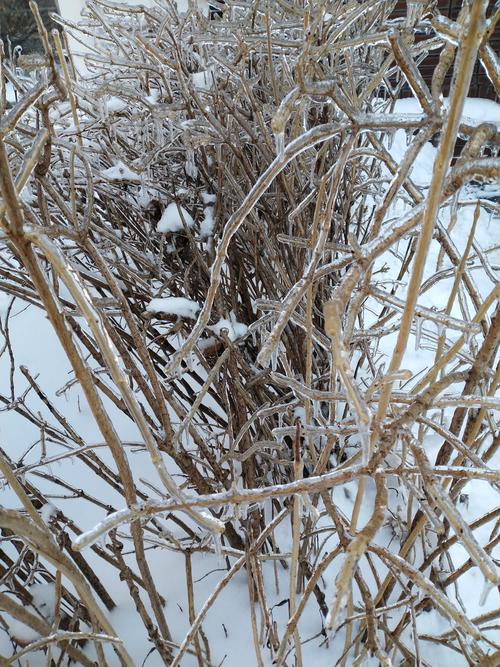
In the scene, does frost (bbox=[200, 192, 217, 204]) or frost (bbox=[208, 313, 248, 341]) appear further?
frost (bbox=[200, 192, 217, 204])

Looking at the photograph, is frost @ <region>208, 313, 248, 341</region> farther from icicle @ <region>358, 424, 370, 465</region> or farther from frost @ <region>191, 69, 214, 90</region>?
icicle @ <region>358, 424, 370, 465</region>

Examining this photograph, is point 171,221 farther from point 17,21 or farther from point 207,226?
point 17,21

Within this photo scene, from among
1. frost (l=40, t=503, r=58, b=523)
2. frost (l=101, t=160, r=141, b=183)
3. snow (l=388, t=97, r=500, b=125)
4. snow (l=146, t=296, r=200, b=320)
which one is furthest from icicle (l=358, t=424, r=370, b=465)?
snow (l=388, t=97, r=500, b=125)

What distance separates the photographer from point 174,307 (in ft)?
4.01

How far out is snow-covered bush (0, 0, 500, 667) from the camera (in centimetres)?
48

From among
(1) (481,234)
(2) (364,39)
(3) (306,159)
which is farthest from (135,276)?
(1) (481,234)

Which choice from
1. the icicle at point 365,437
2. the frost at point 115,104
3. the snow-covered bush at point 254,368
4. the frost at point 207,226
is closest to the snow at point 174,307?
the snow-covered bush at point 254,368

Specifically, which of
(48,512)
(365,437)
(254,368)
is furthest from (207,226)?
(365,437)

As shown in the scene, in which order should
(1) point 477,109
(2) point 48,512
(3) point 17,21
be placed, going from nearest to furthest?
Result: 1. (2) point 48,512
2. (1) point 477,109
3. (3) point 17,21

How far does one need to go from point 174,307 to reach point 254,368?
0.21m

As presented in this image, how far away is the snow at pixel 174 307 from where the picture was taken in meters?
1.20

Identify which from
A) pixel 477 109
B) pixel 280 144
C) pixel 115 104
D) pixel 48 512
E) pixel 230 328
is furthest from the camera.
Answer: pixel 477 109

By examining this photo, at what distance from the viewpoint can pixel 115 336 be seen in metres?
0.97

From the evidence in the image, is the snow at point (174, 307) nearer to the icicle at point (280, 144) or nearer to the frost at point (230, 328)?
the frost at point (230, 328)
